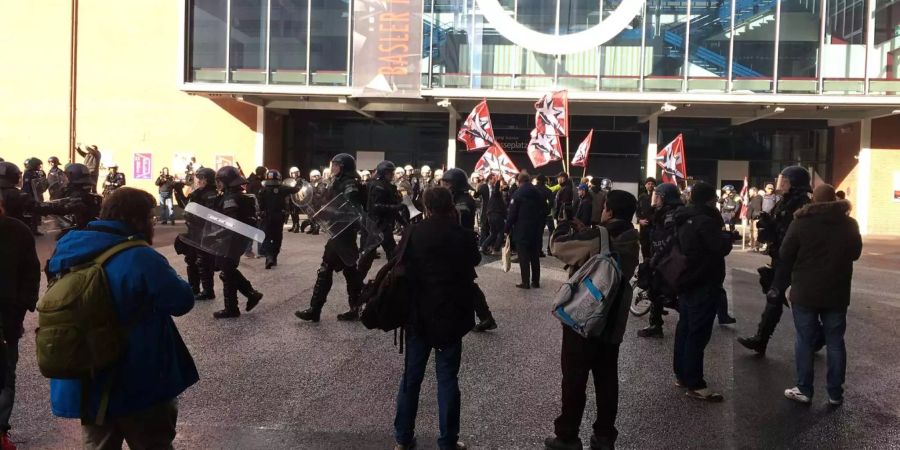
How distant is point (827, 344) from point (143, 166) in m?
26.3

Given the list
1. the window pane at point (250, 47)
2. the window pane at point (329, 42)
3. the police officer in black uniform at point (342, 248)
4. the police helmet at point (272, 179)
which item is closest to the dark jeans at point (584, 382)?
the police officer in black uniform at point (342, 248)

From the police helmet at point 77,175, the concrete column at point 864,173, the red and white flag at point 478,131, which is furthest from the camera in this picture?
the concrete column at point 864,173

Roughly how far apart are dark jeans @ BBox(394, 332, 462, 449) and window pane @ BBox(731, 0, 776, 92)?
22111mm

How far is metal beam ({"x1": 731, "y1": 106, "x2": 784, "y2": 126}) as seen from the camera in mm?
24359

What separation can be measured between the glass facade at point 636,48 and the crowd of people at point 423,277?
13.6 metres

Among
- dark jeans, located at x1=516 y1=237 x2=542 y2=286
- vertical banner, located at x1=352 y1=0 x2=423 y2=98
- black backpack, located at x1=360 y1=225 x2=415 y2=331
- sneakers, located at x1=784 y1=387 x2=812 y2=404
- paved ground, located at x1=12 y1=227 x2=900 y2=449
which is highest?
vertical banner, located at x1=352 y1=0 x2=423 y2=98

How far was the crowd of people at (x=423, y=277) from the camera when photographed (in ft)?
→ 10.1

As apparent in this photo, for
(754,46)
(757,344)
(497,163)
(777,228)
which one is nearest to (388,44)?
(497,163)

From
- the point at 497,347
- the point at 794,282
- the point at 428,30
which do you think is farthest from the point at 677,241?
the point at 428,30

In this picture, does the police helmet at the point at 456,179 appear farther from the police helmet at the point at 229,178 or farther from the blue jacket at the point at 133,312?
the blue jacket at the point at 133,312

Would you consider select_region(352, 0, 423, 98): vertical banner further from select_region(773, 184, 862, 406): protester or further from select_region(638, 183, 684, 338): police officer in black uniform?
select_region(773, 184, 862, 406): protester

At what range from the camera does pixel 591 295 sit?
4.35 m

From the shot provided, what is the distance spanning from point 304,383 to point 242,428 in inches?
43.4

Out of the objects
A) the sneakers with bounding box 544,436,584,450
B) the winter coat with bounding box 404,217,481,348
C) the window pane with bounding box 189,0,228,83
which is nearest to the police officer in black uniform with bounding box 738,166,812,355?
the sneakers with bounding box 544,436,584,450
